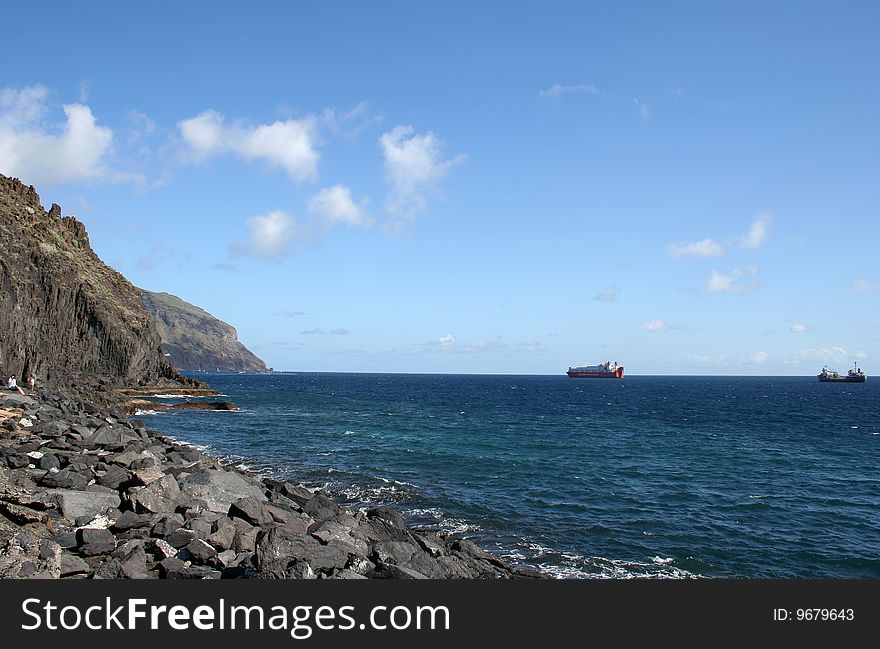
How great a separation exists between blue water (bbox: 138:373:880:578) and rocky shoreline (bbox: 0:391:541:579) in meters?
5.48

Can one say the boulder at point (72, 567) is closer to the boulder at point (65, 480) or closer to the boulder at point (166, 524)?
the boulder at point (166, 524)

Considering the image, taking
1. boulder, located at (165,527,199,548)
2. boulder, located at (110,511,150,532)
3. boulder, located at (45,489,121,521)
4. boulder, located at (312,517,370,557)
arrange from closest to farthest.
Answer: boulder, located at (165,527,199,548) → boulder, located at (312,517,370,557) → boulder, located at (110,511,150,532) → boulder, located at (45,489,121,521)

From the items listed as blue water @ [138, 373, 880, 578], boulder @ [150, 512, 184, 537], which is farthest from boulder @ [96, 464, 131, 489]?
blue water @ [138, 373, 880, 578]

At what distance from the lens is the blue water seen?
67.6 ft

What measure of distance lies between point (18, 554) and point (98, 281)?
89.0 meters

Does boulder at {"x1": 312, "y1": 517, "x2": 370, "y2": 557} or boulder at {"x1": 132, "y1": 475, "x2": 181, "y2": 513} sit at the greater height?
boulder at {"x1": 132, "y1": 475, "x2": 181, "y2": 513}

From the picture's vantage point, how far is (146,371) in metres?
91.1

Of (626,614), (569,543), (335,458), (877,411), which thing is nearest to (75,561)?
(626,614)

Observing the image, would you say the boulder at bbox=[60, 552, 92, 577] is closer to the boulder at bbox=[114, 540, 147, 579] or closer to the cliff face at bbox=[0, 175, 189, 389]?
the boulder at bbox=[114, 540, 147, 579]

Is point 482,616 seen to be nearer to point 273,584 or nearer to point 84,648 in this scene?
point 273,584

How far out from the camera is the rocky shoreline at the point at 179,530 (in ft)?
38.0

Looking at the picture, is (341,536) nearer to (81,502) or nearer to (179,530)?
(179,530)

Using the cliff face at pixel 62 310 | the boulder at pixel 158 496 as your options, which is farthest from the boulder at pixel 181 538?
the cliff face at pixel 62 310

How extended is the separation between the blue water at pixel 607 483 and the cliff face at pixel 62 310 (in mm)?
19494
